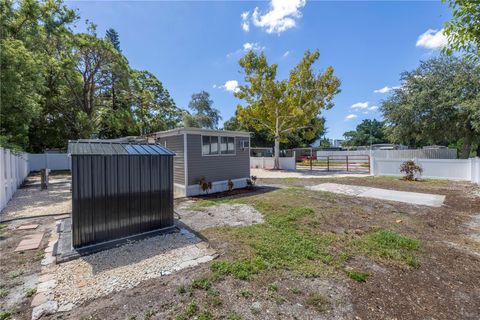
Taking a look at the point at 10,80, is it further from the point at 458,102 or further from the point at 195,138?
the point at 458,102

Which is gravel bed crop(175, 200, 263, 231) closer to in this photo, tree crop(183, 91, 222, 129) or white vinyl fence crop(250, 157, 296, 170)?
white vinyl fence crop(250, 157, 296, 170)

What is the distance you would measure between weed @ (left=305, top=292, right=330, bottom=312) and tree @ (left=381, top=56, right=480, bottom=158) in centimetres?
1416

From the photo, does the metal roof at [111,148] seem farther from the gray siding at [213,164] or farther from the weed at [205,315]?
the gray siding at [213,164]

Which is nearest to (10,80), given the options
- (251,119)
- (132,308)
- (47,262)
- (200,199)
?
(200,199)

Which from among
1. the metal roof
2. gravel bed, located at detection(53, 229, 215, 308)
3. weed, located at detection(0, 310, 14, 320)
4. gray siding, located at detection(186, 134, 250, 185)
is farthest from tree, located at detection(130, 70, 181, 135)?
weed, located at detection(0, 310, 14, 320)

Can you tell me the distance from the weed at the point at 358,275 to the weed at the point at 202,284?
1803 mm

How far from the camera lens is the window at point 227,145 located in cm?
915

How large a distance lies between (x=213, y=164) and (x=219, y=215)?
Answer: 3467 millimetres

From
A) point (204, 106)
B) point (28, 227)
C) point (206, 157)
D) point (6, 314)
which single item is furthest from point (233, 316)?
point (204, 106)

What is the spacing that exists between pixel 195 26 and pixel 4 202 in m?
10.2

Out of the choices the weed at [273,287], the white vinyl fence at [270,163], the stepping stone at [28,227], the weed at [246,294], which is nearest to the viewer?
the weed at [246,294]

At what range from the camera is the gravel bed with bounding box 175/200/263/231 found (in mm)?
5078

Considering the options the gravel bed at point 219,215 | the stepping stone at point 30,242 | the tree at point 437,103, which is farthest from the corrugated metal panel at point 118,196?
the tree at point 437,103

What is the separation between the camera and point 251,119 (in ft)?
60.1
